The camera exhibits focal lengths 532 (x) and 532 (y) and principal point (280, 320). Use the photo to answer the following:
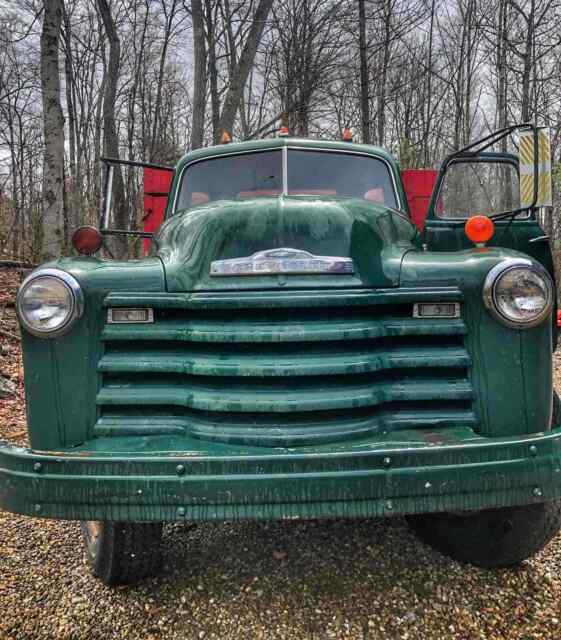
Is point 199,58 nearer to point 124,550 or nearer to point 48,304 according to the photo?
point 48,304

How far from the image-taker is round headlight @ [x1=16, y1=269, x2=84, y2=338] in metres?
2.05

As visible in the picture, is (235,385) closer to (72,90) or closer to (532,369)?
(532,369)

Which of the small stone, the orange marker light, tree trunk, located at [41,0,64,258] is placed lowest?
the small stone

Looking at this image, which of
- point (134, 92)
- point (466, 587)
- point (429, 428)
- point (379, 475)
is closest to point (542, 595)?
point (466, 587)

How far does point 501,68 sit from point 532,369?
1547 centimetres

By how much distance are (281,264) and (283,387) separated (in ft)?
1.66

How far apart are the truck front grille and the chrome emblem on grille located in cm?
14

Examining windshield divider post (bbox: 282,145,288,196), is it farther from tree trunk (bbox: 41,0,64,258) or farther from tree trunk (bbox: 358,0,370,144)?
tree trunk (bbox: 358,0,370,144)

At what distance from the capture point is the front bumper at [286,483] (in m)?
1.76

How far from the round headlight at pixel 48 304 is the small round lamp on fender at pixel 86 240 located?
3.42 feet

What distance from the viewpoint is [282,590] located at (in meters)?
2.41

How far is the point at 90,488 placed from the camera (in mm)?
1778

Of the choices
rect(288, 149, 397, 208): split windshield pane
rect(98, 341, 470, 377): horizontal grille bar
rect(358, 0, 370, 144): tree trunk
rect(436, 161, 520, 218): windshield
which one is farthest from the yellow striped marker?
rect(358, 0, 370, 144): tree trunk

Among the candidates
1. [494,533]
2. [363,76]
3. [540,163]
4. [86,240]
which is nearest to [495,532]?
[494,533]
